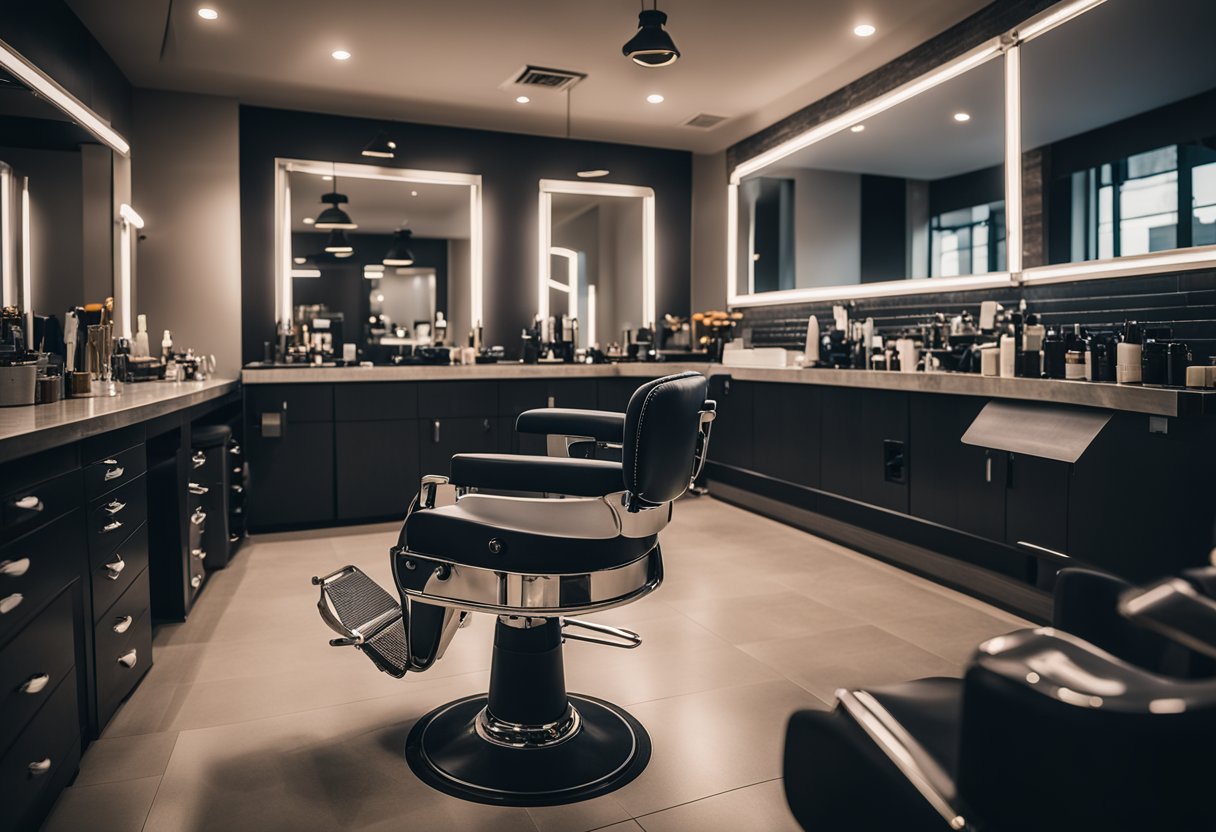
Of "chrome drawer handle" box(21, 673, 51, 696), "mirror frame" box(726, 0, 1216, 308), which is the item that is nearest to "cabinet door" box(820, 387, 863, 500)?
"mirror frame" box(726, 0, 1216, 308)

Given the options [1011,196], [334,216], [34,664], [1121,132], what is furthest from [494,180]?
[34,664]

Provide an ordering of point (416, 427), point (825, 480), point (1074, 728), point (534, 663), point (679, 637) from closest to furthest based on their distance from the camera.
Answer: point (1074, 728) → point (534, 663) → point (679, 637) → point (825, 480) → point (416, 427)

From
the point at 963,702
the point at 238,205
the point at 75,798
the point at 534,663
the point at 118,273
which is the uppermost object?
the point at 238,205

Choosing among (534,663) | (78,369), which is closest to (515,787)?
(534,663)

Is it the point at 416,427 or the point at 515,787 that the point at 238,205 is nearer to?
the point at 416,427

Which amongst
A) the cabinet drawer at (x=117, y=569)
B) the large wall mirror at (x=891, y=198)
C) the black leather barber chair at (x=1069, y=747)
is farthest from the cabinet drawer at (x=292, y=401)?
the black leather barber chair at (x=1069, y=747)

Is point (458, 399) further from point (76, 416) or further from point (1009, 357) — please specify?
A: point (76, 416)

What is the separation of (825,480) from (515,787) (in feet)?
10.2

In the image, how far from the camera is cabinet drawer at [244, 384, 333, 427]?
4863mm

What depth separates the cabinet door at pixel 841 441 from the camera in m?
4.40

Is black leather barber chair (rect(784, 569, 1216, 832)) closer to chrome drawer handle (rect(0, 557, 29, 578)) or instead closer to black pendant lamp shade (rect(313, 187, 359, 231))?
chrome drawer handle (rect(0, 557, 29, 578))

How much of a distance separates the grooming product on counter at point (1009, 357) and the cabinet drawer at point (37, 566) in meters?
3.39

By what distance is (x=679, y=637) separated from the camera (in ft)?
10.1

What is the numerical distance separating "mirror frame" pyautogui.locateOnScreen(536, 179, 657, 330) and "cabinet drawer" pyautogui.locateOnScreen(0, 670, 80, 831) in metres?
4.89
